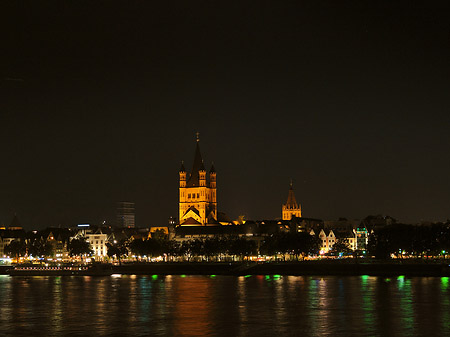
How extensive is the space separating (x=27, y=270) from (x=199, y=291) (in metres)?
57.9

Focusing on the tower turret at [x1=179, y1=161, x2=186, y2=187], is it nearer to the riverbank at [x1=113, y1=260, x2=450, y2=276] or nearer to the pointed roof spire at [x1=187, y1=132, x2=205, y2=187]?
the pointed roof spire at [x1=187, y1=132, x2=205, y2=187]

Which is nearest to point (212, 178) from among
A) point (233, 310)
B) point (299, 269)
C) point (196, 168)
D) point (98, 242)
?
point (196, 168)

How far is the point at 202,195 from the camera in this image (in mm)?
173125

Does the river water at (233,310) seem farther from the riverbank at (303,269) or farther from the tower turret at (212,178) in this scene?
the tower turret at (212,178)

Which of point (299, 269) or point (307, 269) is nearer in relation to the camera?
point (307, 269)

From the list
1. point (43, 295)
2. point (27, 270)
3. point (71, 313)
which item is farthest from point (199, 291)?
point (27, 270)

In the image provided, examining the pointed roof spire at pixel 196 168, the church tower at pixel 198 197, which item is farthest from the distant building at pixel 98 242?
the pointed roof spire at pixel 196 168

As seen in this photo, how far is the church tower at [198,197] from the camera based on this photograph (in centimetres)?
17262

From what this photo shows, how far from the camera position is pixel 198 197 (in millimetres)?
173750

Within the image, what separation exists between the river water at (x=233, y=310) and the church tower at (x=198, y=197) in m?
93.4

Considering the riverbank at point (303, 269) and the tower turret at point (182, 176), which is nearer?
the riverbank at point (303, 269)

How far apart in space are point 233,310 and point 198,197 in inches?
4733

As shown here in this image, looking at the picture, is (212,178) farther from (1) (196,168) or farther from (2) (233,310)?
(2) (233,310)

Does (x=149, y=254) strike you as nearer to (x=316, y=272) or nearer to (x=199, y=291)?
(x=316, y=272)
